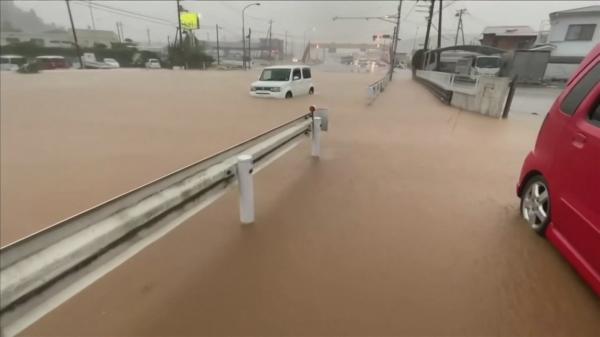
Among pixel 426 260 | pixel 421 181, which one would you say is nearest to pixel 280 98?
pixel 421 181

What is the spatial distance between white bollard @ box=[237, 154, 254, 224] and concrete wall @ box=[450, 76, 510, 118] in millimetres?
A: 8579

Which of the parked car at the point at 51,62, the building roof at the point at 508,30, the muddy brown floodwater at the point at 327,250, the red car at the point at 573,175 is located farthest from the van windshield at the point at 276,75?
the parked car at the point at 51,62

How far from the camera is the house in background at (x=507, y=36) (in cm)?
2880

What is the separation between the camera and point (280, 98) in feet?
42.8

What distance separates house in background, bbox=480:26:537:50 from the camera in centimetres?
2880

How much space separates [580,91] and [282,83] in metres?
11.5

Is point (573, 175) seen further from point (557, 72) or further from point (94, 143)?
point (557, 72)

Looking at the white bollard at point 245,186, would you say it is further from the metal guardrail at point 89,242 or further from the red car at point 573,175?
the red car at point 573,175

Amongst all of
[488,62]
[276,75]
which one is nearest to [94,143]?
[276,75]

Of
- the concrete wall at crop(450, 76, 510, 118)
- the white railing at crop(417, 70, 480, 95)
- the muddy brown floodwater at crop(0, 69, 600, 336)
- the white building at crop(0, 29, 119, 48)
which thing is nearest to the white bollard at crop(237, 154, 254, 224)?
the muddy brown floodwater at crop(0, 69, 600, 336)

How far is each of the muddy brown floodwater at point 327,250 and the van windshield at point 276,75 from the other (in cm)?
866

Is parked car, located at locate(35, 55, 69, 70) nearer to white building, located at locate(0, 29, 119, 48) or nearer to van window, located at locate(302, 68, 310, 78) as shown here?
white building, located at locate(0, 29, 119, 48)

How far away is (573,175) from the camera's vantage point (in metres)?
2.18

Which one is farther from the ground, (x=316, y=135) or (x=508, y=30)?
(x=508, y=30)
